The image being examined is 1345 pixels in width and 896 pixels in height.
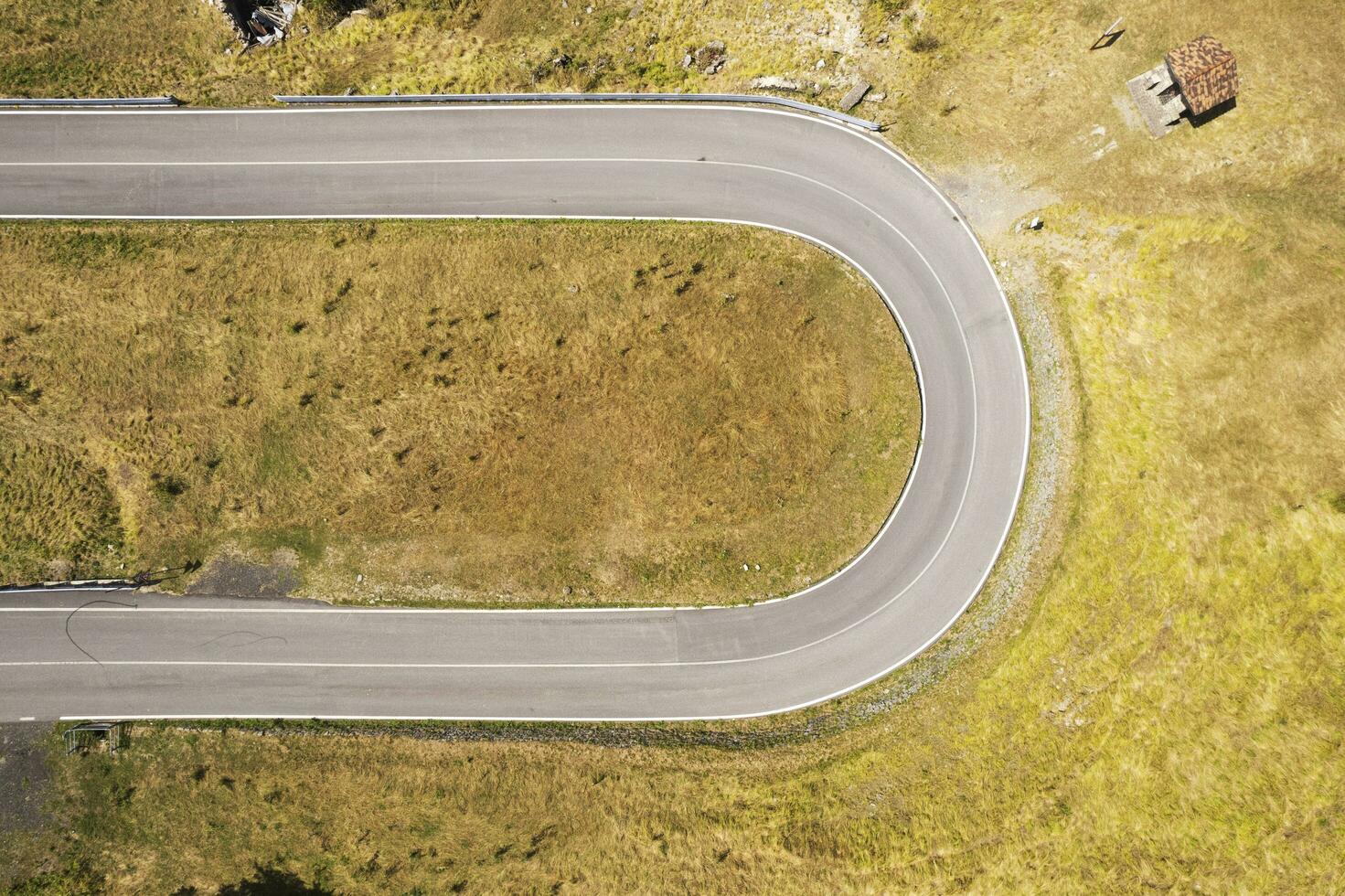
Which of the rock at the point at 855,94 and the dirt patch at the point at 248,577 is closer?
the rock at the point at 855,94

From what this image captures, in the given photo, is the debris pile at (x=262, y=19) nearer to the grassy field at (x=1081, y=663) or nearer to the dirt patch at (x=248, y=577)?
the grassy field at (x=1081, y=663)

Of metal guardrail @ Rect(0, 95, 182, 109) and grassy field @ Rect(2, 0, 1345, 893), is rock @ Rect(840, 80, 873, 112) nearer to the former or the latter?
grassy field @ Rect(2, 0, 1345, 893)

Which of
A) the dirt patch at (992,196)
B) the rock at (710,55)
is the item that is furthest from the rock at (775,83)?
the dirt patch at (992,196)

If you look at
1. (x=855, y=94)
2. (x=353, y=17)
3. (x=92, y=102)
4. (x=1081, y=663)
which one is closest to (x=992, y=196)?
(x=855, y=94)

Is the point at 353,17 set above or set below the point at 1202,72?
above

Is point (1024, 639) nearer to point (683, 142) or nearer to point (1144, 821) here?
point (1144, 821)

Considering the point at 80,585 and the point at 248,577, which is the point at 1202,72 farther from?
the point at 80,585

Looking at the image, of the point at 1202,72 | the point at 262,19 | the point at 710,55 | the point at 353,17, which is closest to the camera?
the point at 1202,72
